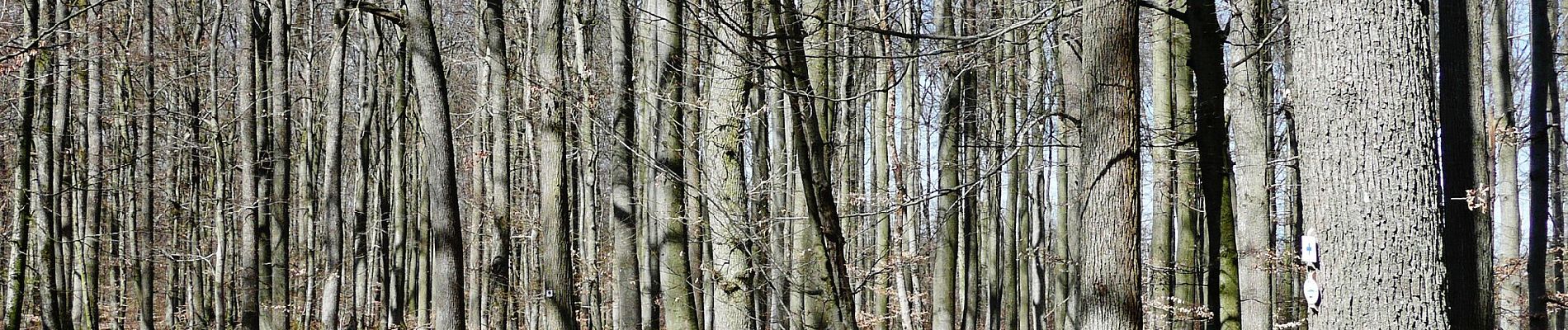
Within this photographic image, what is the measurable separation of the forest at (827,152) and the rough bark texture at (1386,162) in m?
0.01

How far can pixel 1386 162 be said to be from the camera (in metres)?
A: 6.14

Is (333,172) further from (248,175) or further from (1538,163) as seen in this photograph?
(1538,163)

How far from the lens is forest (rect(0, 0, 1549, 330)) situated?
649 centimetres

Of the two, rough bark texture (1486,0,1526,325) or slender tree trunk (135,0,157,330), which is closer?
rough bark texture (1486,0,1526,325)

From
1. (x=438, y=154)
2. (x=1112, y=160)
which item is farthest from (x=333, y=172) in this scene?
(x=1112, y=160)

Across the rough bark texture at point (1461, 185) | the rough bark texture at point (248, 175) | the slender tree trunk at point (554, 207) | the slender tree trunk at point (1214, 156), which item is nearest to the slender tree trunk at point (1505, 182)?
the slender tree trunk at point (1214, 156)

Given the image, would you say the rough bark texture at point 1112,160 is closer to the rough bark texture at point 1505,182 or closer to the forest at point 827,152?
the forest at point 827,152

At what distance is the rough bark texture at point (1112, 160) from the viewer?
723 cm

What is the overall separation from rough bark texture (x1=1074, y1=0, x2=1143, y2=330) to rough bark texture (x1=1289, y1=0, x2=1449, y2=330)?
122cm

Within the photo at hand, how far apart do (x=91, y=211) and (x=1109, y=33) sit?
48.0 feet

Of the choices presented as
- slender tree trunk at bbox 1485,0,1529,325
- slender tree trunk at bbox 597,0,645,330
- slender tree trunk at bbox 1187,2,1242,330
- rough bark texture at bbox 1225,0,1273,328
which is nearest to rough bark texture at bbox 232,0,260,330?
slender tree trunk at bbox 597,0,645,330

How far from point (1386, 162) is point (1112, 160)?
1.58 metres

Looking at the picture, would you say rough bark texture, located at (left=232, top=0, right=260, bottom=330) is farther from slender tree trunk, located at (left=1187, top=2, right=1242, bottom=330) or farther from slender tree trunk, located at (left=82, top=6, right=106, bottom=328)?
slender tree trunk, located at (left=1187, top=2, right=1242, bottom=330)

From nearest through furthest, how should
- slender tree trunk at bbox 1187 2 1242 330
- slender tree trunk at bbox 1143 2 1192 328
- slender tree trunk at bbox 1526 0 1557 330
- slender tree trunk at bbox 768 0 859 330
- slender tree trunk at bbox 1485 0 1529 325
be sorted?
slender tree trunk at bbox 768 0 859 330
slender tree trunk at bbox 1187 2 1242 330
slender tree trunk at bbox 1143 2 1192 328
slender tree trunk at bbox 1526 0 1557 330
slender tree trunk at bbox 1485 0 1529 325
